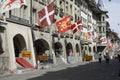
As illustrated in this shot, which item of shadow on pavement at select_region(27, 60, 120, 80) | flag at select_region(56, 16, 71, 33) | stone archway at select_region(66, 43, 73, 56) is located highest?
flag at select_region(56, 16, 71, 33)

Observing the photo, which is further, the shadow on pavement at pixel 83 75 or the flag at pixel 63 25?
the flag at pixel 63 25

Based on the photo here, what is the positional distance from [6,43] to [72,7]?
107 ft

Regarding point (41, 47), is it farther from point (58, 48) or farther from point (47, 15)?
point (47, 15)

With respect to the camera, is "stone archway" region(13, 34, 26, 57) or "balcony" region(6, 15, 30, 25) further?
"stone archway" region(13, 34, 26, 57)

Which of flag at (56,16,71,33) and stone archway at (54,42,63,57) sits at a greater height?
flag at (56,16,71,33)

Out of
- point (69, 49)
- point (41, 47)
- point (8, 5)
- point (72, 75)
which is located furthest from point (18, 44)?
point (69, 49)

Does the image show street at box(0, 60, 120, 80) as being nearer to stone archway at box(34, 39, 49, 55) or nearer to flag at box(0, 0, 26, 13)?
flag at box(0, 0, 26, 13)

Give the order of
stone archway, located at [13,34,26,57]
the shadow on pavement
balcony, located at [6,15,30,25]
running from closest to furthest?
the shadow on pavement < balcony, located at [6,15,30,25] < stone archway, located at [13,34,26,57]

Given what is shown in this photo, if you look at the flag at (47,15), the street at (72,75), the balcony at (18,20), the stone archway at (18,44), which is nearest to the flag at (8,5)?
the street at (72,75)

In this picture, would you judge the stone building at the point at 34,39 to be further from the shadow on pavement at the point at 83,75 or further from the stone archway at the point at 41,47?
the shadow on pavement at the point at 83,75

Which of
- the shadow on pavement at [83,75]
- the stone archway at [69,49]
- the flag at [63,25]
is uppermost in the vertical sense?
the flag at [63,25]

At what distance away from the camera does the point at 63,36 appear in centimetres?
5778

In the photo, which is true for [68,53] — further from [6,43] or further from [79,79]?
[79,79]

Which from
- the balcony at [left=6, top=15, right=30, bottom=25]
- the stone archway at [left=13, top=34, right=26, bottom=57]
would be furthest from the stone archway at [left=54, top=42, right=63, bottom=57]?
the balcony at [left=6, top=15, right=30, bottom=25]
